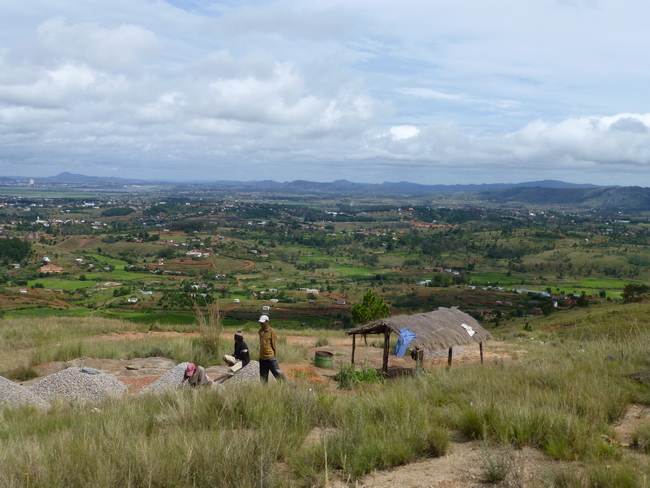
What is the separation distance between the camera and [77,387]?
862cm

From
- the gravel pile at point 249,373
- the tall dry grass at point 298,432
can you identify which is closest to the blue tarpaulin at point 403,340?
the gravel pile at point 249,373

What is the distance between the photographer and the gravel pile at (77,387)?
833 centimetres

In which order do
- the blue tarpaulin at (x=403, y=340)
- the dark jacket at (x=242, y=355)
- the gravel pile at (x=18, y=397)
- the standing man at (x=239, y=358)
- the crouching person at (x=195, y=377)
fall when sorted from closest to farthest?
the gravel pile at (x=18, y=397) → the crouching person at (x=195, y=377) → the standing man at (x=239, y=358) → the dark jacket at (x=242, y=355) → the blue tarpaulin at (x=403, y=340)

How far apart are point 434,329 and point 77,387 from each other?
26.4 feet

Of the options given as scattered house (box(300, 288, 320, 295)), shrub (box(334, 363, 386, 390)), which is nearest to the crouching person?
shrub (box(334, 363, 386, 390))

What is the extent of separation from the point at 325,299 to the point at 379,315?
130 feet

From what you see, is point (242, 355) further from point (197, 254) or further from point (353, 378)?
point (197, 254)

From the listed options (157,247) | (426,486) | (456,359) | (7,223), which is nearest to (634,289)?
(456,359)

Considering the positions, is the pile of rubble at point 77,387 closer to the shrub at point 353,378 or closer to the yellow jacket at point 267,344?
the yellow jacket at point 267,344

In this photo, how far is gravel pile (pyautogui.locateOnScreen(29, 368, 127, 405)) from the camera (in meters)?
8.33

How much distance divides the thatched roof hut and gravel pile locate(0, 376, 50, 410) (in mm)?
7128

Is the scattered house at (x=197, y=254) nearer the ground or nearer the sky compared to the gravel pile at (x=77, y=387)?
nearer the ground

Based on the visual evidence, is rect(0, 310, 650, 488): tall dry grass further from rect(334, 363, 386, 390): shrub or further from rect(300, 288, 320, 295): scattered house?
rect(300, 288, 320, 295): scattered house

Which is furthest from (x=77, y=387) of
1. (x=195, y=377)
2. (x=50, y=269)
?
(x=50, y=269)
